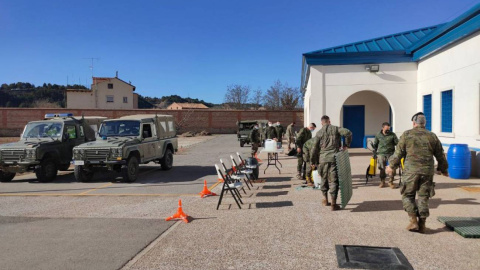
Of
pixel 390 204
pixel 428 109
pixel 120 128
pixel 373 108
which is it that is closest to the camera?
pixel 390 204

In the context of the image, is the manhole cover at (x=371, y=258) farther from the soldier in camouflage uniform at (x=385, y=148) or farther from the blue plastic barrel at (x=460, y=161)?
the blue plastic barrel at (x=460, y=161)

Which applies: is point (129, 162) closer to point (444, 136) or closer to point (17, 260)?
point (17, 260)

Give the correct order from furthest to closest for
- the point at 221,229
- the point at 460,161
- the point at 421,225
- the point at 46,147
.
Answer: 1. the point at 46,147
2. the point at 460,161
3. the point at 221,229
4. the point at 421,225

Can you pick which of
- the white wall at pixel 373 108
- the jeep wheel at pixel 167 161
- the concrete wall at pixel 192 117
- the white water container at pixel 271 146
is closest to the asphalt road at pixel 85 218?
the jeep wheel at pixel 167 161

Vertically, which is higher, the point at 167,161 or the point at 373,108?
the point at 373,108

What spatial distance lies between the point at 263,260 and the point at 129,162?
308 inches

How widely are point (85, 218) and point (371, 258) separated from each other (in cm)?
525

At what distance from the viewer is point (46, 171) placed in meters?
12.3

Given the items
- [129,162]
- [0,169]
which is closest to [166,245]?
[129,162]

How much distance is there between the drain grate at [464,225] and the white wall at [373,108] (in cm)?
1364

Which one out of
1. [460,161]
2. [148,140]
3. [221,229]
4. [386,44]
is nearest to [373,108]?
[386,44]

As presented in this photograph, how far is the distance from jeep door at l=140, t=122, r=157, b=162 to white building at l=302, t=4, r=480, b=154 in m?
6.65

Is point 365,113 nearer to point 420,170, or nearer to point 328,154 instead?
point 328,154

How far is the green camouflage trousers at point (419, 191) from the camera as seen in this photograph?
566 cm
